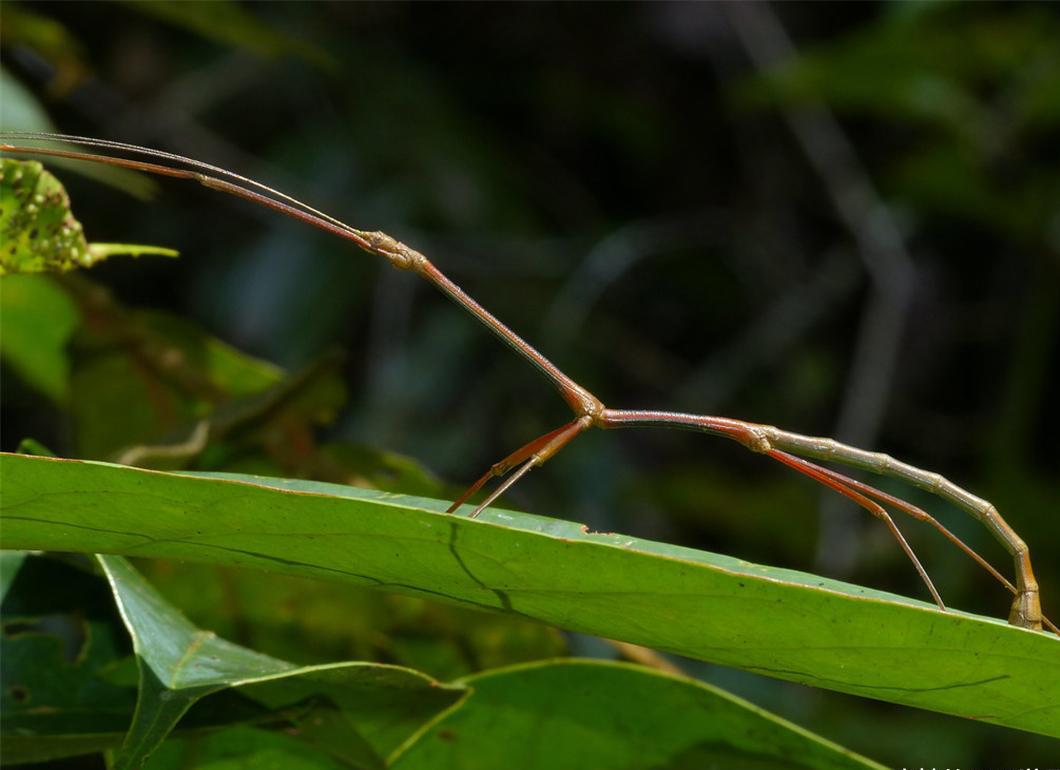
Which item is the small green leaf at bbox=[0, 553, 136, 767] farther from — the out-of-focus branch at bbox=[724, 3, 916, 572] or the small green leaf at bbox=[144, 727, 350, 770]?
the out-of-focus branch at bbox=[724, 3, 916, 572]

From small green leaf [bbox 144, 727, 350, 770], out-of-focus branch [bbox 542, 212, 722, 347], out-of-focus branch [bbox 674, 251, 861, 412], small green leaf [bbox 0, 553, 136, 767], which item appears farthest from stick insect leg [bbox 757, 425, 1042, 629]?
out-of-focus branch [bbox 674, 251, 861, 412]

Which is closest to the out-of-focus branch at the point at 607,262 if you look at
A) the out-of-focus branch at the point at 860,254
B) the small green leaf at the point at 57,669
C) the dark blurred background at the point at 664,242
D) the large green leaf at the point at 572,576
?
the dark blurred background at the point at 664,242

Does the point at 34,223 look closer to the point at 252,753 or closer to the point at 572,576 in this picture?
the point at 252,753

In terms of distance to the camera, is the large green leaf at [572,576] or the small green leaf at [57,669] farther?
the small green leaf at [57,669]

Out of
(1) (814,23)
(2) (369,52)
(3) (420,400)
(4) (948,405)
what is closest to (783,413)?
(4) (948,405)

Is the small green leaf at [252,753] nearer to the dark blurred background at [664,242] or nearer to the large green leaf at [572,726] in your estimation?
the large green leaf at [572,726]

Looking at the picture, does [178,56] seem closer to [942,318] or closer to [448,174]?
[448,174]
